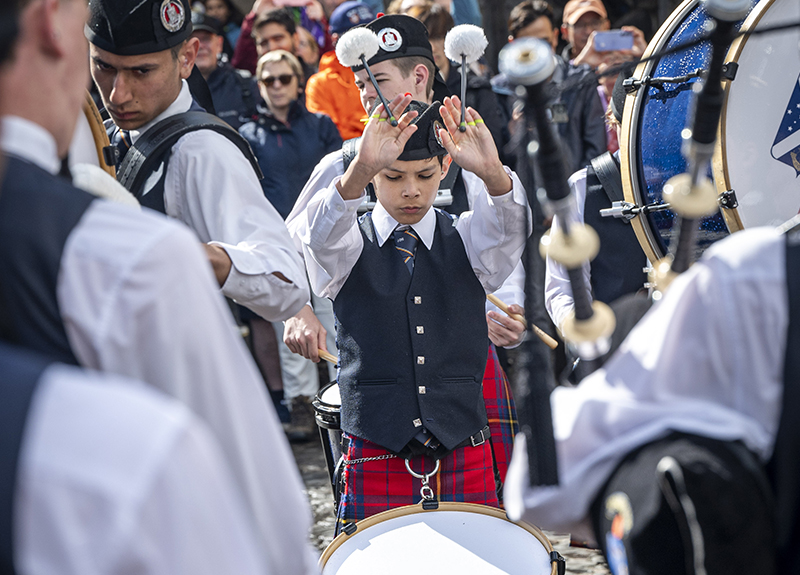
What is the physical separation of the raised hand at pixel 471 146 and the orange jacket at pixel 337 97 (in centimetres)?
272

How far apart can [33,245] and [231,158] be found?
1255 millimetres

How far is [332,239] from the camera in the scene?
2164 mm

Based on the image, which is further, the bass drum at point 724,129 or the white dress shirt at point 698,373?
the bass drum at point 724,129

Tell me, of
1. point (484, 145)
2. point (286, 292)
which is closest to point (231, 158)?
point (286, 292)

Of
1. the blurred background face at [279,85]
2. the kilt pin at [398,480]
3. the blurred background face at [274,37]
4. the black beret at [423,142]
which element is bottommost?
the kilt pin at [398,480]

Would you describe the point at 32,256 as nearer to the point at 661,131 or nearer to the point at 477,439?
the point at 477,439

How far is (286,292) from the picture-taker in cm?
208

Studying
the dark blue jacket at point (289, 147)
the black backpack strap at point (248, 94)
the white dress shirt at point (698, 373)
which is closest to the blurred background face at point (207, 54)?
the black backpack strap at point (248, 94)

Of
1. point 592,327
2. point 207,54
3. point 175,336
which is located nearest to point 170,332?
point 175,336

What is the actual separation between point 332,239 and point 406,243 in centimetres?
27

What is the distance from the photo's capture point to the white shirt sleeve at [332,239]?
2.13 m

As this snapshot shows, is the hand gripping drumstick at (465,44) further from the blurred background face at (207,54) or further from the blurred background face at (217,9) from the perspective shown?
the blurred background face at (217,9)

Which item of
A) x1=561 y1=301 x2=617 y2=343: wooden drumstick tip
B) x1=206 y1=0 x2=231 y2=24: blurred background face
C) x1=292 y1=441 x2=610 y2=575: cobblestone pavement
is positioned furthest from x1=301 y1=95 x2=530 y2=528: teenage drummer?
x1=206 y1=0 x2=231 y2=24: blurred background face

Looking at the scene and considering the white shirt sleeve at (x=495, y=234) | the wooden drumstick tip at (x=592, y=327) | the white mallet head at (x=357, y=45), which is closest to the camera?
the wooden drumstick tip at (x=592, y=327)
